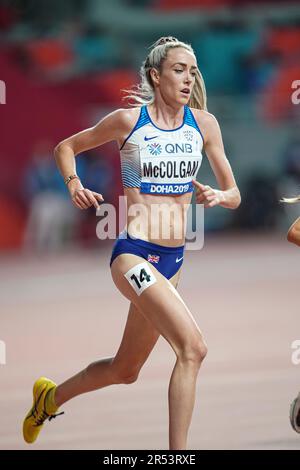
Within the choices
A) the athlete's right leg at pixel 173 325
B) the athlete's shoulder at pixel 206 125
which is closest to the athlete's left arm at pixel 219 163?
the athlete's shoulder at pixel 206 125

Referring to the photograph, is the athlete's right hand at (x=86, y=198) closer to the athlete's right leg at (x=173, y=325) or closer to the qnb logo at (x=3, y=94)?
the athlete's right leg at (x=173, y=325)

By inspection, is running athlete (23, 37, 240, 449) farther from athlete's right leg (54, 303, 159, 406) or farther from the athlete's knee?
the athlete's knee

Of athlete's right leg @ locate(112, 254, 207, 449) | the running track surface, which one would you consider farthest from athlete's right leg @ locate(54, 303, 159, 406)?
the running track surface

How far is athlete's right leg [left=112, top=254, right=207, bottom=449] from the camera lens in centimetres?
684

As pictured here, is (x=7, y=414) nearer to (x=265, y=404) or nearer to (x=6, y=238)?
(x=265, y=404)

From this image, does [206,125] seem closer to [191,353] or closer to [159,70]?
[159,70]

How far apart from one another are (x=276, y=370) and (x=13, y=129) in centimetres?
1692

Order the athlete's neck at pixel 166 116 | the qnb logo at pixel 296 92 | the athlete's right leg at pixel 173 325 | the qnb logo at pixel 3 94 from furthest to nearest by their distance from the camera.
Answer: the qnb logo at pixel 296 92 → the qnb logo at pixel 3 94 → the athlete's neck at pixel 166 116 → the athlete's right leg at pixel 173 325

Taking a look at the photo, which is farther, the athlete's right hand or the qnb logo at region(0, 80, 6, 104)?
the qnb logo at region(0, 80, 6, 104)

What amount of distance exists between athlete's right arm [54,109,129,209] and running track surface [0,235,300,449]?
1719mm

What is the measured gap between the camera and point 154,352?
13.0m

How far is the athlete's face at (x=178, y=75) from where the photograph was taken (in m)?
7.60

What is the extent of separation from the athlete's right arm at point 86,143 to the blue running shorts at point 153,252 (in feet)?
1.28
